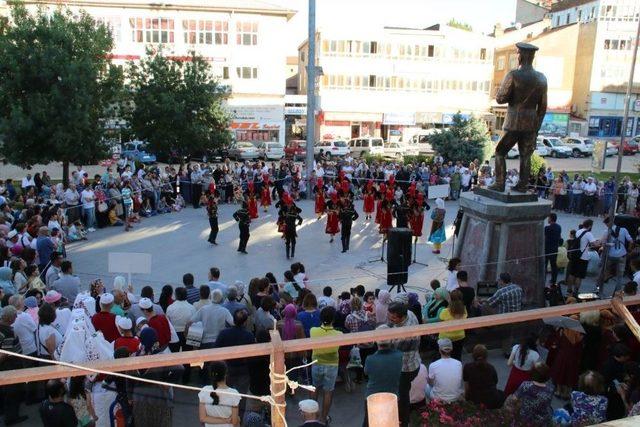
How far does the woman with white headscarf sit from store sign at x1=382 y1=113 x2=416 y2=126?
113ft

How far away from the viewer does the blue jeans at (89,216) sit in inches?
655

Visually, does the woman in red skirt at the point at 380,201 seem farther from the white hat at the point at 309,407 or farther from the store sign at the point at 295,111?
the store sign at the point at 295,111

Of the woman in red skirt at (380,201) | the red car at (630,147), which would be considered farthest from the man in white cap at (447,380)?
the red car at (630,147)

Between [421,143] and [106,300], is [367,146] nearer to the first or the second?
[421,143]

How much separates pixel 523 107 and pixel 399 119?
39290 mm

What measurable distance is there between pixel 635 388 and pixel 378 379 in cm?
241

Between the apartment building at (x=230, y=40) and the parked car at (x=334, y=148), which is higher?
the apartment building at (x=230, y=40)

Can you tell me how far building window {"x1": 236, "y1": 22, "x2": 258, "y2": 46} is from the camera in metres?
42.0

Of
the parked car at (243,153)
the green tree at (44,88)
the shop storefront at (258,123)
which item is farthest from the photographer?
the shop storefront at (258,123)

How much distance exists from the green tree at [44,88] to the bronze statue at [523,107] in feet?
48.1

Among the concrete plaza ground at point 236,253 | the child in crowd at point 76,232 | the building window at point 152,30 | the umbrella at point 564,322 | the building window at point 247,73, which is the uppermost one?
the building window at point 152,30

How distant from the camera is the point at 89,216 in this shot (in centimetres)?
1670

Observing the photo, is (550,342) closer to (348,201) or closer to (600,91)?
(348,201)

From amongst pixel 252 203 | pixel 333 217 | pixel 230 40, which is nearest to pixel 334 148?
pixel 230 40
